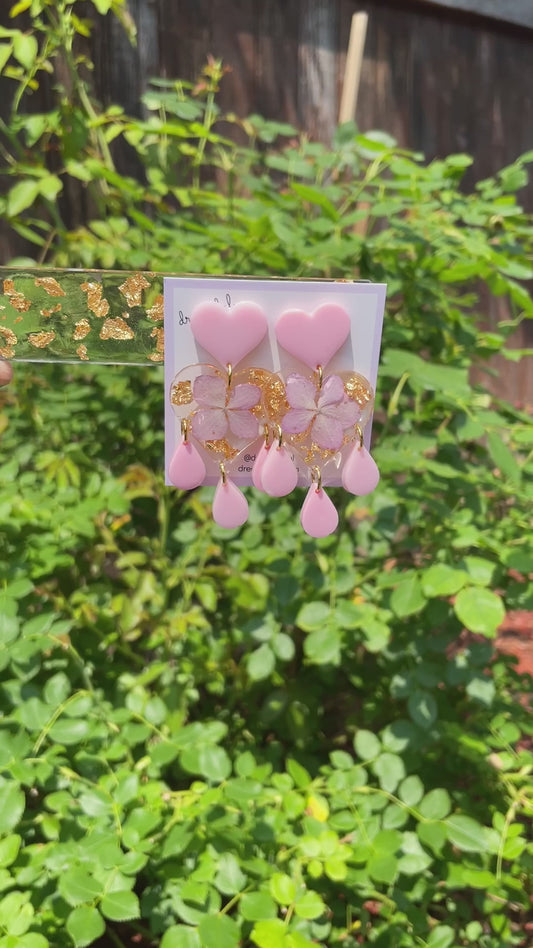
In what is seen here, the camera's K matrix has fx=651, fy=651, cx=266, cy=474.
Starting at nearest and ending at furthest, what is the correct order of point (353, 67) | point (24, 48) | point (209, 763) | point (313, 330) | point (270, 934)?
point (313, 330)
point (270, 934)
point (209, 763)
point (24, 48)
point (353, 67)

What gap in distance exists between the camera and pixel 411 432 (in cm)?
124

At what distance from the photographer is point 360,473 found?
25.6 inches

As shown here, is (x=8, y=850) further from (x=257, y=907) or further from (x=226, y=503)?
(x=226, y=503)

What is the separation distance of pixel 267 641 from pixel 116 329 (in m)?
0.65

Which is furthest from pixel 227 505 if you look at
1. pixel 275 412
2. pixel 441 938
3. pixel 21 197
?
pixel 21 197

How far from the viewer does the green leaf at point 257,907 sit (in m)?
0.73

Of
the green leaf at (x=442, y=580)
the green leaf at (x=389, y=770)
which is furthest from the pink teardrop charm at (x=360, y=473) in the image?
the green leaf at (x=389, y=770)

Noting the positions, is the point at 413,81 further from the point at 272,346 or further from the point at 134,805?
the point at 134,805

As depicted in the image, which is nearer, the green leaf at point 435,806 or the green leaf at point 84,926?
the green leaf at point 84,926

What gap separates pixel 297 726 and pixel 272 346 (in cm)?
86

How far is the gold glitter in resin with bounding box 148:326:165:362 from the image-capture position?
2.13ft

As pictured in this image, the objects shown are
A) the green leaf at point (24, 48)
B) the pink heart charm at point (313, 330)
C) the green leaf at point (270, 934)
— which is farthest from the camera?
the green leaf at point (24, 48)

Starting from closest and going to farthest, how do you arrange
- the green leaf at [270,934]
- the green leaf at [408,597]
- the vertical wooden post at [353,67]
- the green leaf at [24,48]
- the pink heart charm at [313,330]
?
the pink heart charm at [313,330] → the green leaf at [270,934] → the green leaf at [408,597] → the green leaf at [24,48] → the vertical wooden post at [353,67]

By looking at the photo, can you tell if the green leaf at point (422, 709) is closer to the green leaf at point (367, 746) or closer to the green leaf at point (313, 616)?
the green leaf at point (367, 746)
